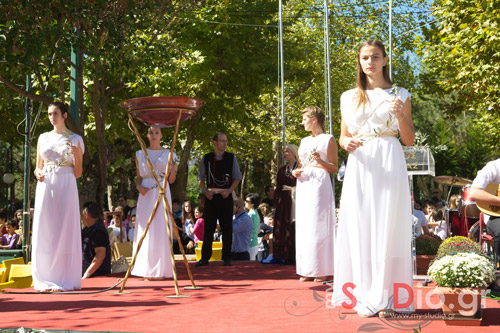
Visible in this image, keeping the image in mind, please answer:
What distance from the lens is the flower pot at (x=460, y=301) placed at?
5488 mm

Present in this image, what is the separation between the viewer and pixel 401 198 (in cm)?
600

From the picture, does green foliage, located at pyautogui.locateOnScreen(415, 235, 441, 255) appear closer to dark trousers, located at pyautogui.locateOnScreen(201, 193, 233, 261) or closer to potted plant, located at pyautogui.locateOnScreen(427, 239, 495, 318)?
dark trousers, located at pyautogui.locateOnScreen(201, 193, 233, 261)

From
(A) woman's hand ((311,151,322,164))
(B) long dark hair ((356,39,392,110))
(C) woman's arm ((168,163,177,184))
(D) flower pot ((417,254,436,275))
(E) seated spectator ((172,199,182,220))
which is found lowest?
(D) flower pot ((417,254,436,275))

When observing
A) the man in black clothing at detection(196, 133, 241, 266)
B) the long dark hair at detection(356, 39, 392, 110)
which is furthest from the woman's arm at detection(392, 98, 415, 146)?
the man in black clothing at detection(196, 133, 241, 266)

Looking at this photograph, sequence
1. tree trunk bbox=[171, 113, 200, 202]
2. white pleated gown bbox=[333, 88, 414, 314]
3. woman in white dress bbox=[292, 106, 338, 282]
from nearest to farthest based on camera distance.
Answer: white pleated gown bbox=[333, 88, 414, 314] → woman in white dress bbox=[292, 106, 338, 282] → tree trunk bbox=[171, 113, 200, 202]

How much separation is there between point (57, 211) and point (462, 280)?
16.8 feet

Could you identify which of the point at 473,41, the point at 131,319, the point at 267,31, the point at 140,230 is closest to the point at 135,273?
the point at 140,230

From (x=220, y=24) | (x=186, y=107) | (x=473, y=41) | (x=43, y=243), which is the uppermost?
(x=220, y=24)

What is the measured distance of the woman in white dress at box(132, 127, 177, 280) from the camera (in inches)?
383

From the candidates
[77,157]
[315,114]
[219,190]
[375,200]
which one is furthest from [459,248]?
[219,190]

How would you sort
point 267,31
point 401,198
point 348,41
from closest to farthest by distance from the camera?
point 401,198, point 267,31, point 348,41

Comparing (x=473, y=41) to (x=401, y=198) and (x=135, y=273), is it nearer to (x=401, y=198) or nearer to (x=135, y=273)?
(x=135, y=273)

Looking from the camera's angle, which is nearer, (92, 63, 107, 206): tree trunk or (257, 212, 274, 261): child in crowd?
(92, 63, 107, 206): tree trunk

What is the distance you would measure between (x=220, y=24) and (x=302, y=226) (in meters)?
15.8
